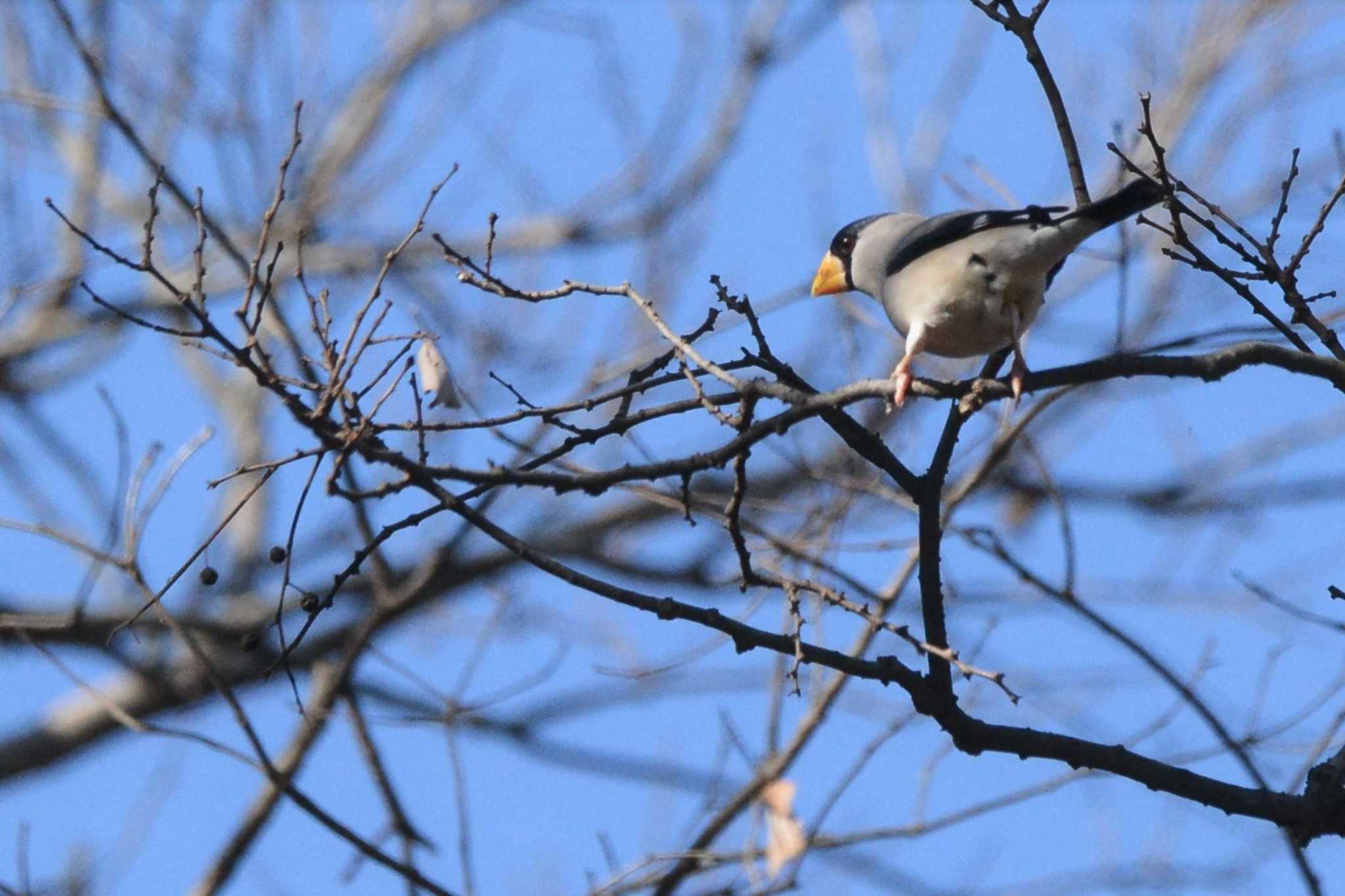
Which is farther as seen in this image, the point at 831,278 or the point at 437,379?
the point at 831,278

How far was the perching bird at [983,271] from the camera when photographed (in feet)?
10.5

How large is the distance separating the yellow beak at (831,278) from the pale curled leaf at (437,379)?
5.44 ft

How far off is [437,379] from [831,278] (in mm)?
1762

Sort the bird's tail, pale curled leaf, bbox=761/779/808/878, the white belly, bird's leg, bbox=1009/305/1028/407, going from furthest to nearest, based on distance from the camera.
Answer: pale curled leaf, bbox=761/779/808/878
the white belly
the bird's tail
bird's leg, bbox=1009/305/1028/407

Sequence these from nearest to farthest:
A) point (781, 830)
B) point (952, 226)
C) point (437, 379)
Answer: point (437, 379)
point (952, 226)
point (781, 830)

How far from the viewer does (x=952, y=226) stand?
353cm

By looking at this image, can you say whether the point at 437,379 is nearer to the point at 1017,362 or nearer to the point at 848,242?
the point at 1017,362

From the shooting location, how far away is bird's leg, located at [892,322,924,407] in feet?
9.48

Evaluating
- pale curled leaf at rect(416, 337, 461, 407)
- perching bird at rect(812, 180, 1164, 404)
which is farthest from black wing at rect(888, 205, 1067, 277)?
pale curled leaf at rect(416, 337, 461, 407)

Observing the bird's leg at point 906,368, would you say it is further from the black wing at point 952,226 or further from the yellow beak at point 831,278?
the yellow beak at point 831,278

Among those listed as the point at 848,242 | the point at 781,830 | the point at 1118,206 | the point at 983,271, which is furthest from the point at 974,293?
the point at 781,830

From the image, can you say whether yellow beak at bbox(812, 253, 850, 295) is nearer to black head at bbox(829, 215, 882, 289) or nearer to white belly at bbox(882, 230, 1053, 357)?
black head at bbox(829, 215, 882, 289)

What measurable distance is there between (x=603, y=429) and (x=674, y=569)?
17.8ft

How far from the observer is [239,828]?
18.9ft
